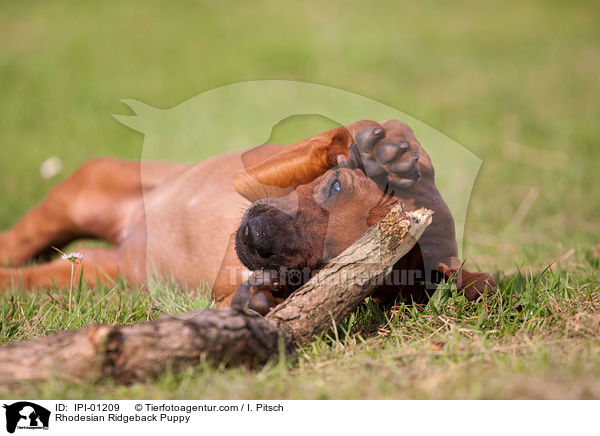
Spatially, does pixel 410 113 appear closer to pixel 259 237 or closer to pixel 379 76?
pixel 379 76

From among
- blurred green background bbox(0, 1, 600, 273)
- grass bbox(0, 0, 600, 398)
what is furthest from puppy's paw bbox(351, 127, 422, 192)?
blurred green background bbox(0, 1, 600, 273)

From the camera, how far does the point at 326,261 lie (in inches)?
93.0

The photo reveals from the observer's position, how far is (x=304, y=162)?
2.70 metres

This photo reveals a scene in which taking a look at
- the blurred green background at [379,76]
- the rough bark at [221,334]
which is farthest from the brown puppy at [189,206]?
the blurred green background at [379,76]

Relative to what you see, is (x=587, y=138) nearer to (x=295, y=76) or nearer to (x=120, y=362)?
(x=295, y=76)

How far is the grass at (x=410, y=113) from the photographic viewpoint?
6.84ft

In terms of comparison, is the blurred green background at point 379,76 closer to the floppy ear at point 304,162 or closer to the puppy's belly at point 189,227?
the puppy's belly at point 189,227

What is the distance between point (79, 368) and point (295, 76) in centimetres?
590

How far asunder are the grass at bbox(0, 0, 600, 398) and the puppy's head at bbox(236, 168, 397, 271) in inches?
13.6

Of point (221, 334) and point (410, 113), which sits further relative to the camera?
point (410, 113)

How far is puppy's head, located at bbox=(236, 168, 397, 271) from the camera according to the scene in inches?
92.4
